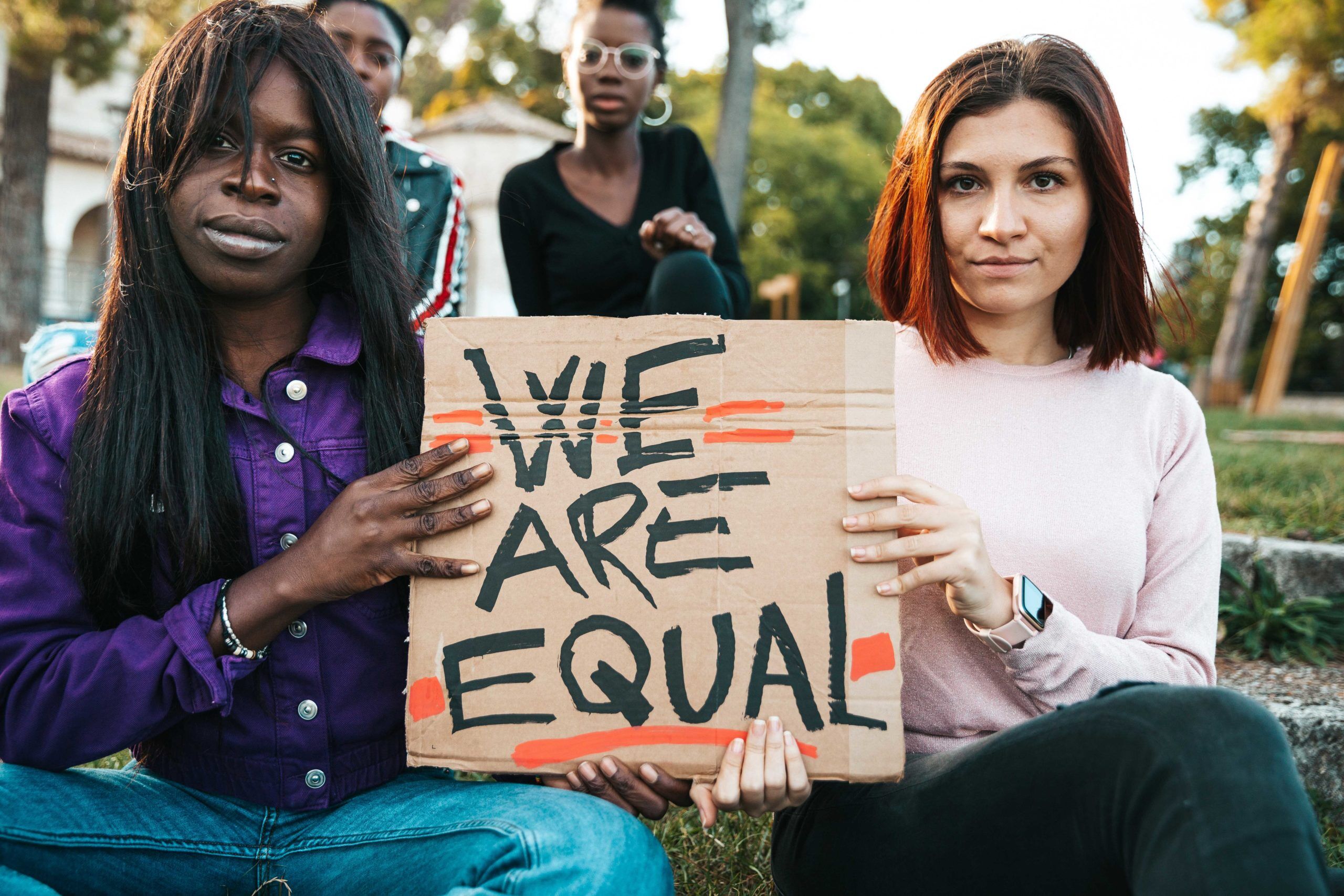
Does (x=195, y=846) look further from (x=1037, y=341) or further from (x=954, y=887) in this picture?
(x=1037, y=341)

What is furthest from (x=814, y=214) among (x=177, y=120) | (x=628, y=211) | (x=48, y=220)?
(x=177, y=120)

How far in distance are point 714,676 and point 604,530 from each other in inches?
9.8

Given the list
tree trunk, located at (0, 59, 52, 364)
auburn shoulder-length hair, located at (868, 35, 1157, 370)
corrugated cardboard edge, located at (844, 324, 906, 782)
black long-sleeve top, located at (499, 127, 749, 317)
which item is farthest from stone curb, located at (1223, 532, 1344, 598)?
tree trunk, located at (0, 59, 52, 364)

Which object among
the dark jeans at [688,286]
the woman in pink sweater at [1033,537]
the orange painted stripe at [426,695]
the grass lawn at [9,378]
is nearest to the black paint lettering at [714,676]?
the woman in pink sweater at [1033,537]

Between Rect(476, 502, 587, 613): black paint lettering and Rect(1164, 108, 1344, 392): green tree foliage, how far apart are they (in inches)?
891

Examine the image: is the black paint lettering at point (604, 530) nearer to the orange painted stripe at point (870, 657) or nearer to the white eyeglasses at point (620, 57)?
the orange painted stripe at point (870, 657)

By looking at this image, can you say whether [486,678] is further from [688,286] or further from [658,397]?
[688,286]

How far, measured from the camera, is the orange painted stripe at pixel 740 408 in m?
1.40

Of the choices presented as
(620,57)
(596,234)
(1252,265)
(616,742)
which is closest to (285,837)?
(616,742)

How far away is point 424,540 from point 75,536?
0.48 meters

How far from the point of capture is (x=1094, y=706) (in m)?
1.24

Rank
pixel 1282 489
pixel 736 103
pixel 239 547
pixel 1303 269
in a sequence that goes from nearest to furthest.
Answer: pixel 239 547
pixel 1282 489
pixel 736 103
pixel 1303 269

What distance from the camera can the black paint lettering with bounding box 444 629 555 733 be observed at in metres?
1.38

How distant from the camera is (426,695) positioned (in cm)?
138
